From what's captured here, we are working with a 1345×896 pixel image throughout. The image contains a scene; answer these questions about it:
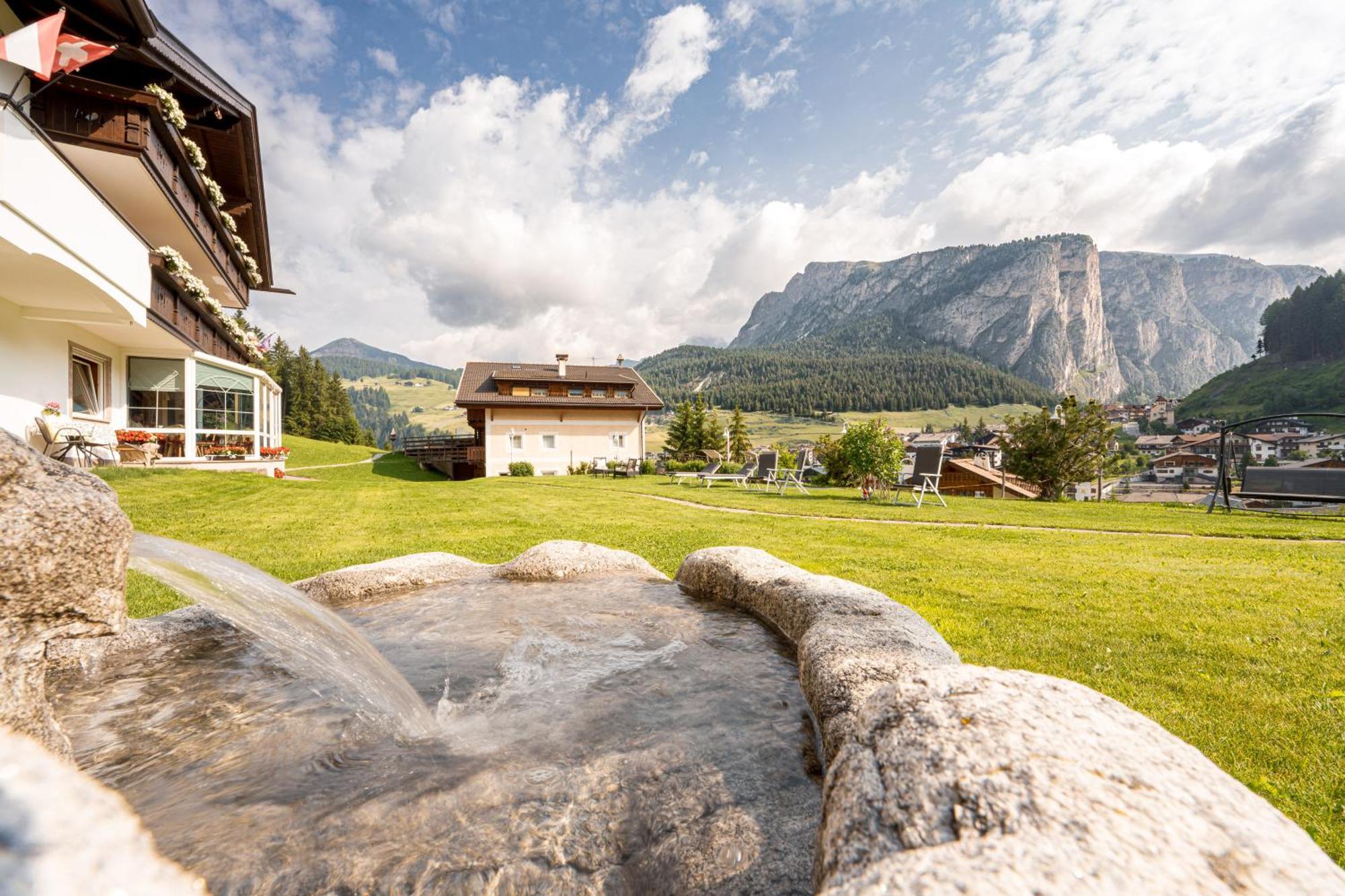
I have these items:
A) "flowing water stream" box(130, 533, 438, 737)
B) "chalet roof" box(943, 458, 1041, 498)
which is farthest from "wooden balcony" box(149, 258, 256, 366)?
"chalet roof" box(943, 458, 1041, 498)

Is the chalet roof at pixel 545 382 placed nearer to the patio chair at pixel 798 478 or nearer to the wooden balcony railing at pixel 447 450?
the wooden balcony railing at pixel 447 450

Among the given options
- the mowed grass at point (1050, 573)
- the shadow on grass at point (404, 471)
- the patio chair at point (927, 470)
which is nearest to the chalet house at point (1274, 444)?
the patio chair at point (927, 470)

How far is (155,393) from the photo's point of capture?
1678 cm

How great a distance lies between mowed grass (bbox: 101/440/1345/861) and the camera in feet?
9.69

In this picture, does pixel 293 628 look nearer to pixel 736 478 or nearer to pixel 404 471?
pixel 736 478

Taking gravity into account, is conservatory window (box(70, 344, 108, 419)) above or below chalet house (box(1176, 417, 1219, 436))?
below

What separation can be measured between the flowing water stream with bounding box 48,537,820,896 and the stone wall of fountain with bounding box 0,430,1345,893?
475 mm

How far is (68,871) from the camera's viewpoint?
1.01 meters

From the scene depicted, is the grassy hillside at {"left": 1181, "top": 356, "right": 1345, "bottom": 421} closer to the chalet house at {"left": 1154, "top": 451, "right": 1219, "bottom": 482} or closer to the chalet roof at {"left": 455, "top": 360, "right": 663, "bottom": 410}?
the chalet house at {"left": 1154, "top": 451, "right": 1219, "bottom": 482}

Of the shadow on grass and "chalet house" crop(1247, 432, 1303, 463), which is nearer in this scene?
the shadow on grass

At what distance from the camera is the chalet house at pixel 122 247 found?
9.46 meters

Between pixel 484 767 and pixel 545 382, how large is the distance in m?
30.6

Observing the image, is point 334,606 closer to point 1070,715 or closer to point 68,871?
point 68,871

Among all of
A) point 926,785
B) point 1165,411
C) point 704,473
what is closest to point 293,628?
point 926,785
